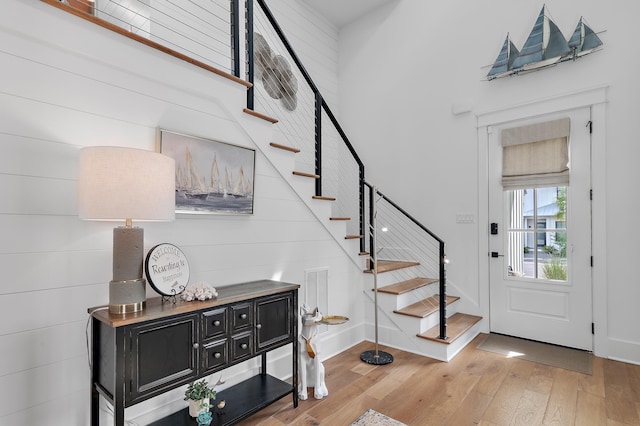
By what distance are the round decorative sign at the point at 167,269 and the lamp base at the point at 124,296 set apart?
0.12m

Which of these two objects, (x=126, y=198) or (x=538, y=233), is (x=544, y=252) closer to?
(x=538, y=233)

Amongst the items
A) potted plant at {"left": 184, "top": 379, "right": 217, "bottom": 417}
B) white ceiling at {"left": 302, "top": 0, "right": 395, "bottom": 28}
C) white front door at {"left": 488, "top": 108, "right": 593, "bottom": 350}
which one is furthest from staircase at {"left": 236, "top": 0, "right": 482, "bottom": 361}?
potted plant at {"left": 184, "top": 379, "right": 217, "bottom": 417}

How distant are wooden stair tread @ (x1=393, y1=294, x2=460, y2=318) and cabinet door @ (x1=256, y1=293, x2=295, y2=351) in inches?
56.1

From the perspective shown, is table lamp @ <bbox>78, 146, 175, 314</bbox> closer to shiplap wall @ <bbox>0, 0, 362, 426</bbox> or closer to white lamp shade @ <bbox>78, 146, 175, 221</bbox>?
white lamp shade @ <bbox>78, 146, 175, 221</bbox>

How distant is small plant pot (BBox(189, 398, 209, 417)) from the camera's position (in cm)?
189

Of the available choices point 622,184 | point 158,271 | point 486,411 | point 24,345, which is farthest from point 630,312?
point 24,345

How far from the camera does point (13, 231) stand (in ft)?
4.99

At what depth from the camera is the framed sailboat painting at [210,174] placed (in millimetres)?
2074

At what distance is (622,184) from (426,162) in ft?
6.11

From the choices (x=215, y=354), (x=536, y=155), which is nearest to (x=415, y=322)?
(x=215, y=354)

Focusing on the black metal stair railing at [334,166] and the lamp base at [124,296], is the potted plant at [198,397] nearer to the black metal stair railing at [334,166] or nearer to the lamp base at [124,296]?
the lamp base at [124,296]

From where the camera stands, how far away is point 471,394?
245 cm

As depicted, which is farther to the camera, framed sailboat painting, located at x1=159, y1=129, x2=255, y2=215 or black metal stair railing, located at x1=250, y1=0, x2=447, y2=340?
black metal stair railing, located at x1=250, y1=0, x2=447, y2=340

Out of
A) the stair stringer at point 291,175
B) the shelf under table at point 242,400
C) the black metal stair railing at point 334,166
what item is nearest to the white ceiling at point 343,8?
the black metal stair railing at point 334,166
